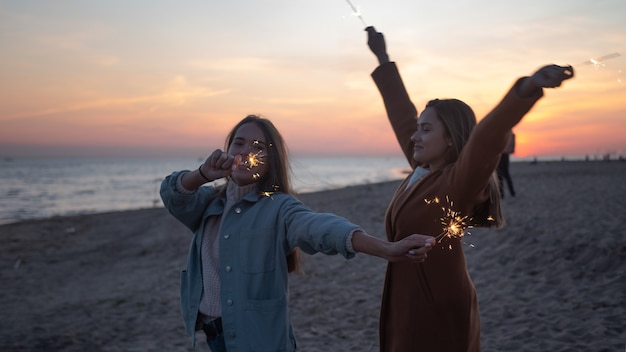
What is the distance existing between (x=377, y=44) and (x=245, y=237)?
6.02ft

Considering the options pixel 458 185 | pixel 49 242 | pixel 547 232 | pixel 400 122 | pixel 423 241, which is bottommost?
pixel 49 242

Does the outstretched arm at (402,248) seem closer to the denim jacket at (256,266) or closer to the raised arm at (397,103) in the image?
the denim jacket at (256,266)

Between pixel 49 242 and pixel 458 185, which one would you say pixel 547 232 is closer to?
pixel 458 185

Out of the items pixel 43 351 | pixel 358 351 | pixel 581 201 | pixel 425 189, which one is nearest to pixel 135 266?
pixel 43 351

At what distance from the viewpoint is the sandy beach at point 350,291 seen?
602cm

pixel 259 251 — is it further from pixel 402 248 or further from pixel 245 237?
pixel 402 248

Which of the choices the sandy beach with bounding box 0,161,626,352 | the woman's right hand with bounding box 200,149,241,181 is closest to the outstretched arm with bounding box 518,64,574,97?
the woman's right hand with bounding box 200,149,241,181

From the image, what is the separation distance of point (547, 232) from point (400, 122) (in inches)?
325

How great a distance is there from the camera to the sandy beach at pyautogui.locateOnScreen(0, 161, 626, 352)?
602 centimetres

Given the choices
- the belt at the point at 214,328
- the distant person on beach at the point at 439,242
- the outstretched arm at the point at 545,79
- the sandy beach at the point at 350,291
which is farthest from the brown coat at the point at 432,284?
the sandy beach at the point at 350,291

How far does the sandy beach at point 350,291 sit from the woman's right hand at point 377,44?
3.78 m

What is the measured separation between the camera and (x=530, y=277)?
7848 millimetres

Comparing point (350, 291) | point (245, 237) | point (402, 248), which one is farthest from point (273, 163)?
point (350, 291)

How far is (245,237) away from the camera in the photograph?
242cm
